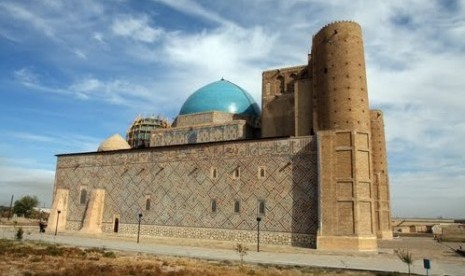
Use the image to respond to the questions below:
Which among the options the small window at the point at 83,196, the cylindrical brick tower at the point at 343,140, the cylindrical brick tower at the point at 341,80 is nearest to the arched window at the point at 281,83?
the cylindrical brick tower at the point at 343,140

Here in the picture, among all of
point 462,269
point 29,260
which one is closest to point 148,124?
point 29,260

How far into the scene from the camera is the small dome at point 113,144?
113 ft

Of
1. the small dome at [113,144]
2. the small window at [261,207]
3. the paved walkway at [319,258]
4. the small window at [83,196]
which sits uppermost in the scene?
the small dome at [113,144]

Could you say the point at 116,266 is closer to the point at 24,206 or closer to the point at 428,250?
the point at 428,250

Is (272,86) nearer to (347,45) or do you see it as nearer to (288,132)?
(288,132)

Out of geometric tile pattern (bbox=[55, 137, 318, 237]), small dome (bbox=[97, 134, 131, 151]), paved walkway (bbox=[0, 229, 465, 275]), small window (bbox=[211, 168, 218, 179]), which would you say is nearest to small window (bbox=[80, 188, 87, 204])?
geometric tile pattern (bbox=[55, 137, 318, 237])

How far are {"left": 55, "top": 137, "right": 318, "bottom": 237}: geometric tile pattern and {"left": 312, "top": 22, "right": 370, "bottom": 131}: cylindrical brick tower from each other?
2.11 m

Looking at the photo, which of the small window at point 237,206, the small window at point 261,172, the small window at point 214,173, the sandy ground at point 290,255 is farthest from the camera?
the small window at point 214,173

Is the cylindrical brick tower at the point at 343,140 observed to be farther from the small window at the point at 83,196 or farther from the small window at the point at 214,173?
the small window at the point at 83,196

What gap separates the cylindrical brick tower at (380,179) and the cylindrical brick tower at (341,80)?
8.89 meters

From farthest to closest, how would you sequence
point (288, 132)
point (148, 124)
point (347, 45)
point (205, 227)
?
point (148, 124) < point (288, 132) < point (205, 227) < point (347, 45)

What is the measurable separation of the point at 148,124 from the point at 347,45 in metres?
22.0

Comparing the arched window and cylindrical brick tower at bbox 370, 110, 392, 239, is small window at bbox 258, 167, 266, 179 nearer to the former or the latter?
the arched window

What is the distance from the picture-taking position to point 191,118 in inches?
1225
